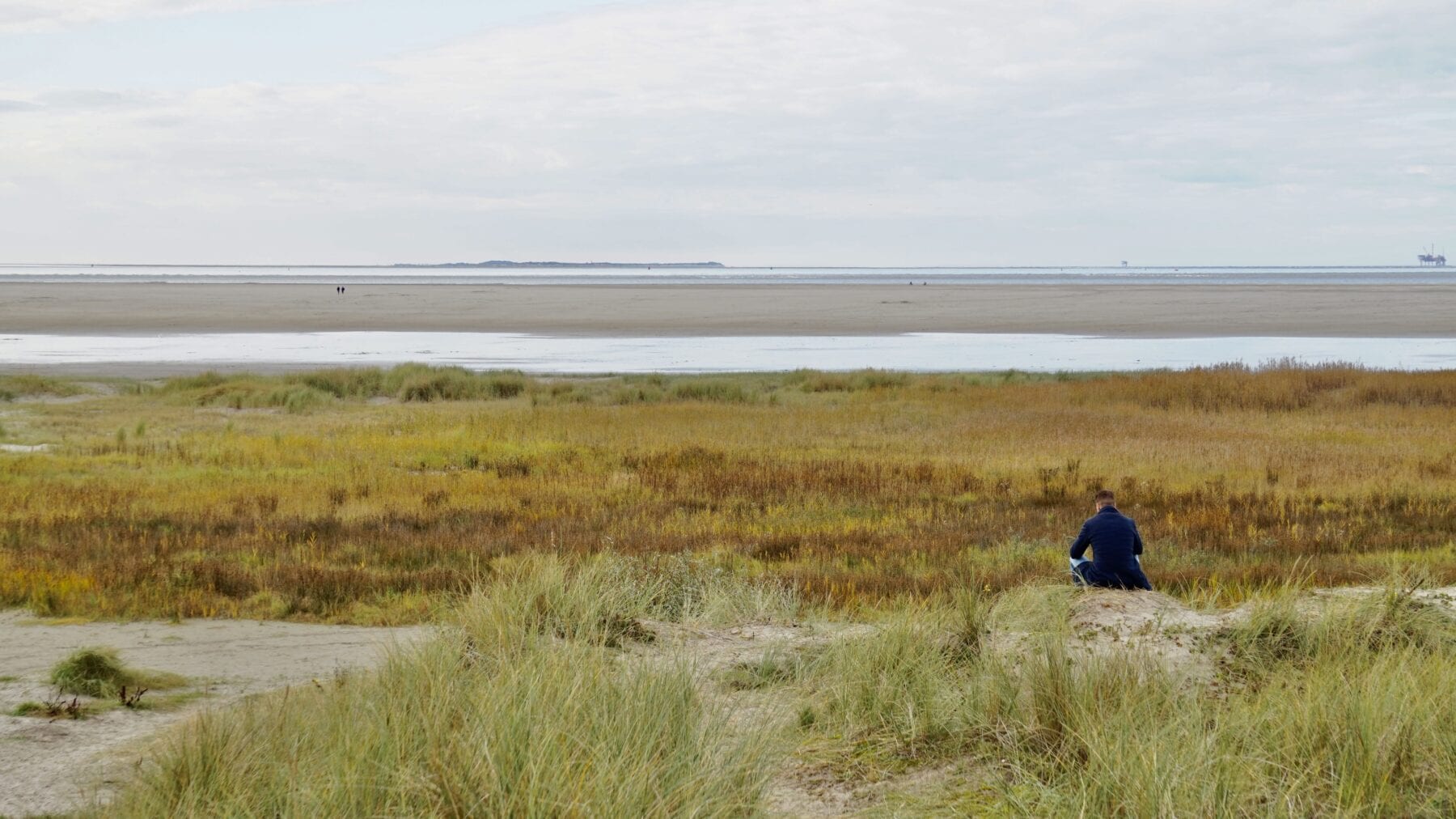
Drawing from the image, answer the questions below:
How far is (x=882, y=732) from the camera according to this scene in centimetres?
668

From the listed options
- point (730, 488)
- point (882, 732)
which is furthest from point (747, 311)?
point (882, 732)

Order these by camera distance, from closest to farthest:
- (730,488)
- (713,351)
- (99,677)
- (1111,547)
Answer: (99,677) < (1111,547) < (730,488) < (713,351)

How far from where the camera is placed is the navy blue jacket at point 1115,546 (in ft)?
31.5

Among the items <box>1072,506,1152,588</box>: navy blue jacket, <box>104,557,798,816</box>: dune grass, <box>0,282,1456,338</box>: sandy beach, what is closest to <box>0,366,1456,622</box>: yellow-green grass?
<box>1072,506,1152,588</box>: navy blue jacket

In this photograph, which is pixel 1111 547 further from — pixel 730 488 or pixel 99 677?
pixel 730 488

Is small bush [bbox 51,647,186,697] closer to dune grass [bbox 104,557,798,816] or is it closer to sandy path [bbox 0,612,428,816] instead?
sandy path [bbox 0,612,428,816]

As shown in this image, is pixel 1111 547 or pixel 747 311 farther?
pixel 747 311

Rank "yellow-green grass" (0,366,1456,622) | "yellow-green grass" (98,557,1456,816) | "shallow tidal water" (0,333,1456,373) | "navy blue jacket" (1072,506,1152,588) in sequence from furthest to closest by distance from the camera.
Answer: "shallow tidal water" (0,333,1456,373)
"yellow-green grass" (0,366,1456,622)
"navy blue jacket" (1072,506,1152,588)
"yellow-green grass" (98,557,1456,816)

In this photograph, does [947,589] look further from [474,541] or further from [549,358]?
[549,358]

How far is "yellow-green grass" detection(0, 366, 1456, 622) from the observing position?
464 inches

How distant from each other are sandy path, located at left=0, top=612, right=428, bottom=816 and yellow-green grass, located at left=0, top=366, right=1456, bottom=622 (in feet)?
1.93

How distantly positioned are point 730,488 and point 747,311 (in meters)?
71.8

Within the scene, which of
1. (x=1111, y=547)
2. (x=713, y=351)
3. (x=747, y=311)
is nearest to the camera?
(x=1111, y=547)

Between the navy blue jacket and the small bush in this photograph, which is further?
the navy blue jacket
